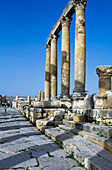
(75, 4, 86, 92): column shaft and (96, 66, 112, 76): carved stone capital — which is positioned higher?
(75, 4, 86, 92): column shaft

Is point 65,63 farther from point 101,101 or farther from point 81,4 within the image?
point 101,101

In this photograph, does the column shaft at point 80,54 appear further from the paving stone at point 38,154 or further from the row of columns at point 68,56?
the paving stone at point 38,154

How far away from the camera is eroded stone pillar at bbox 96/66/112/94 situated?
347 inches

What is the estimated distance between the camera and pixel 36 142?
4.86 metres

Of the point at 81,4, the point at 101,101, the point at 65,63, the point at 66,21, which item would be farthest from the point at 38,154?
the point at 66,21

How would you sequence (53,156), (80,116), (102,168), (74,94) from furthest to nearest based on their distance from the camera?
(74,94) → (80,116) → (53,156) → (102,168)

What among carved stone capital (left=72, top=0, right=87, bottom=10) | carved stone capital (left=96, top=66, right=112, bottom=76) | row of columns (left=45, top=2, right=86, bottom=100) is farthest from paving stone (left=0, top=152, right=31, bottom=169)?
carved stone capital (left=72, top=0, right=87, bottom=10)

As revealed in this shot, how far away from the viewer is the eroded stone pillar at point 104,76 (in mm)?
8812

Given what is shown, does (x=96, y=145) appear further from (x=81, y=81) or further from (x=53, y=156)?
(x=81, y=81)

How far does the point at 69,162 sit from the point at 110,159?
0.84 metres

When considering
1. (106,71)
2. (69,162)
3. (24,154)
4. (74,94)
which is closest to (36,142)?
(24,154)

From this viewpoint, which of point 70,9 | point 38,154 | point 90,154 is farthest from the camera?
point 70,9

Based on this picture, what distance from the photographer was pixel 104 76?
9.05m

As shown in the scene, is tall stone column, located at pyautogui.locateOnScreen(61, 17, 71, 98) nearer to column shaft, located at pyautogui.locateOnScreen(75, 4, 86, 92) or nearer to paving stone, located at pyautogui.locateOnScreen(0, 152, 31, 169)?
column shaft, located at pyautogui.locateOnScreen(75, 4, 86, 92)
